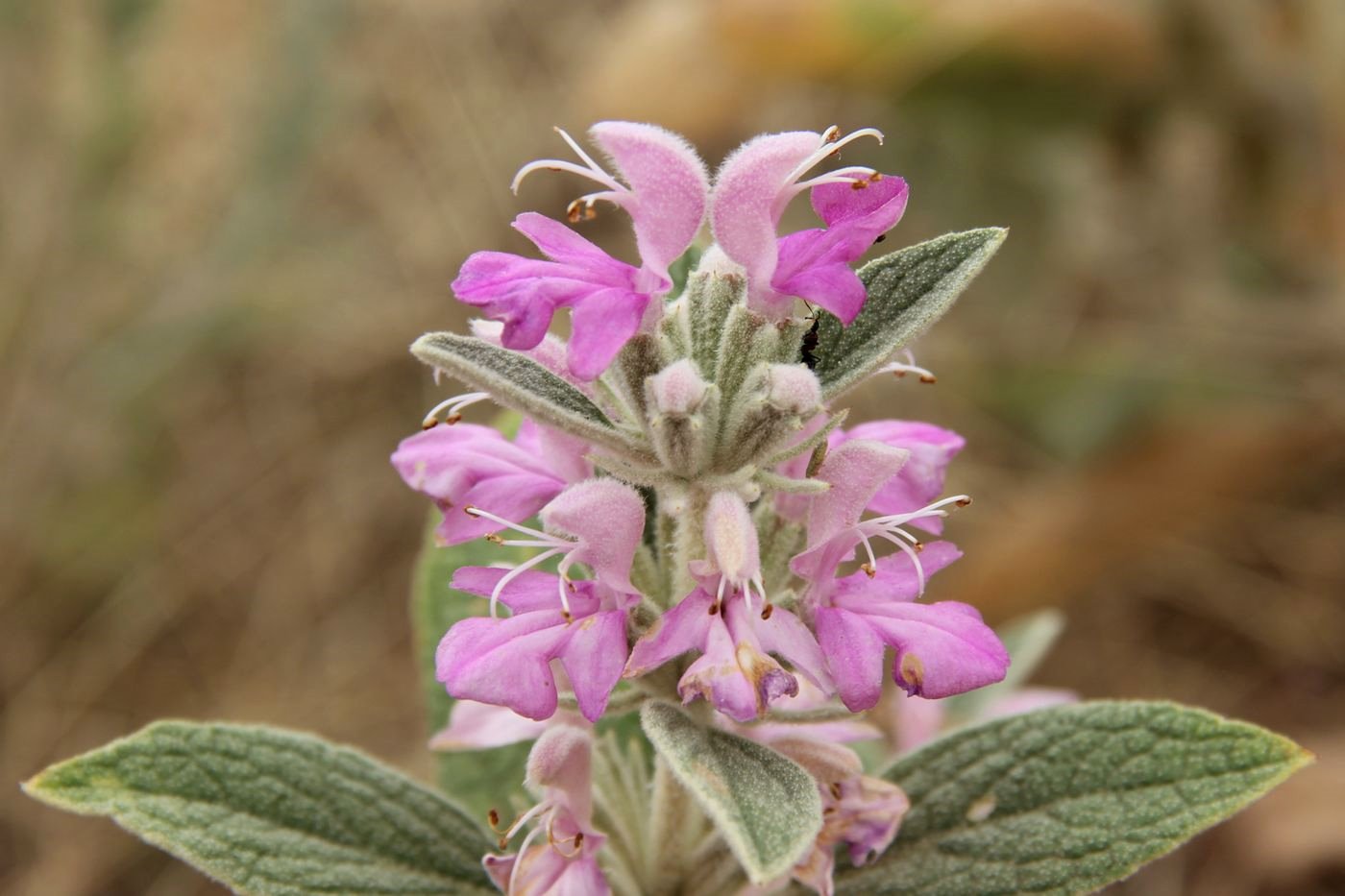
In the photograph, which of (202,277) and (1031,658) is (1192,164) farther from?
(202,277)

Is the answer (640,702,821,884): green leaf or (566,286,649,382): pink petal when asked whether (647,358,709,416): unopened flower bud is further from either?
(640,702,821,884): green leaf

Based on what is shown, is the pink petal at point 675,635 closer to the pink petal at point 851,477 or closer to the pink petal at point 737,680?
the pink petal at point 737,680

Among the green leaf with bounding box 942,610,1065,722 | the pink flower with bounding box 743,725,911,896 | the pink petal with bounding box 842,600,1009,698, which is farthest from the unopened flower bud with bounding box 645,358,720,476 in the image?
the green leaf with bounding box 942,610,1065,722

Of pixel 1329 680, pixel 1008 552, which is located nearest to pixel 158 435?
pixel 1008 552

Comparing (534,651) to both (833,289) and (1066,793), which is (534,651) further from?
(1066,793)

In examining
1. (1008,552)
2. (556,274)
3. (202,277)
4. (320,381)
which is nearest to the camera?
(556,274)

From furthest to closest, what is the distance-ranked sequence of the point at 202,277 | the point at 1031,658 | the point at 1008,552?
the point at 202,277
the point at 1008,552
the point at 1031,658
